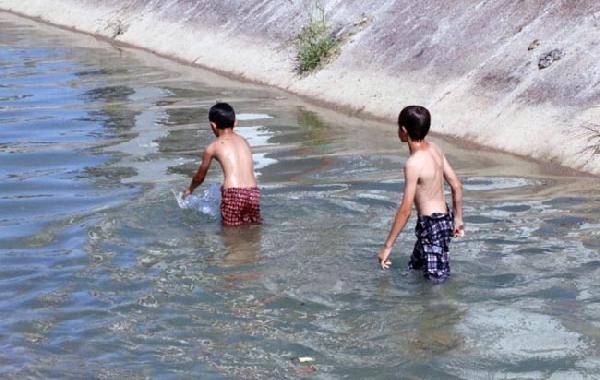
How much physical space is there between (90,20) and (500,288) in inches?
765

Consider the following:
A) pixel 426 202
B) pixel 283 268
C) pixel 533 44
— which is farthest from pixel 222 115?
pixel 533 44

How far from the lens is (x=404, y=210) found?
8188mm

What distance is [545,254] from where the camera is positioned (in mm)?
9203

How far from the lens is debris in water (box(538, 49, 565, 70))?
14.0m

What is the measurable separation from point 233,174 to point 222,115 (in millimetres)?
520

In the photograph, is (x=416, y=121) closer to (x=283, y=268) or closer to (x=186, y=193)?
(x=283, y=268)

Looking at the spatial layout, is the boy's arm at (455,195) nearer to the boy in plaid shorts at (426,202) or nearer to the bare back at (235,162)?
the boy in plaid shorts at (426,202)

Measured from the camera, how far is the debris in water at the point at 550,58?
13977 mm

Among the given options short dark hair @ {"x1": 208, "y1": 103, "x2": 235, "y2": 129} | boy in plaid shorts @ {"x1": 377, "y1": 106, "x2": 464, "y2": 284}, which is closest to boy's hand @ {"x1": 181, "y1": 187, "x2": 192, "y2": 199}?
short dark hair @ {"x1": 208, "y1": 103, "x2": 235, "y2": 129}

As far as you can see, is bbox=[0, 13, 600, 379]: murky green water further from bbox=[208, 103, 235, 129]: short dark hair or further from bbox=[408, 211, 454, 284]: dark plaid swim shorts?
bbox=[208, 103, 235, 129]: short dark hair

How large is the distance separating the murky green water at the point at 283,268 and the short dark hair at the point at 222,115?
0.91 m

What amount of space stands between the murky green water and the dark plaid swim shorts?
0.43 feet

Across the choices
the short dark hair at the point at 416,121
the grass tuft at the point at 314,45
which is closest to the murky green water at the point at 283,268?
the short dark hair at the point at 416,121

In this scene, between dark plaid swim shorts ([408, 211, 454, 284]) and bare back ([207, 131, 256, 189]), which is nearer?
dark plaid swim shorts ([408, 211, 454, 284])
